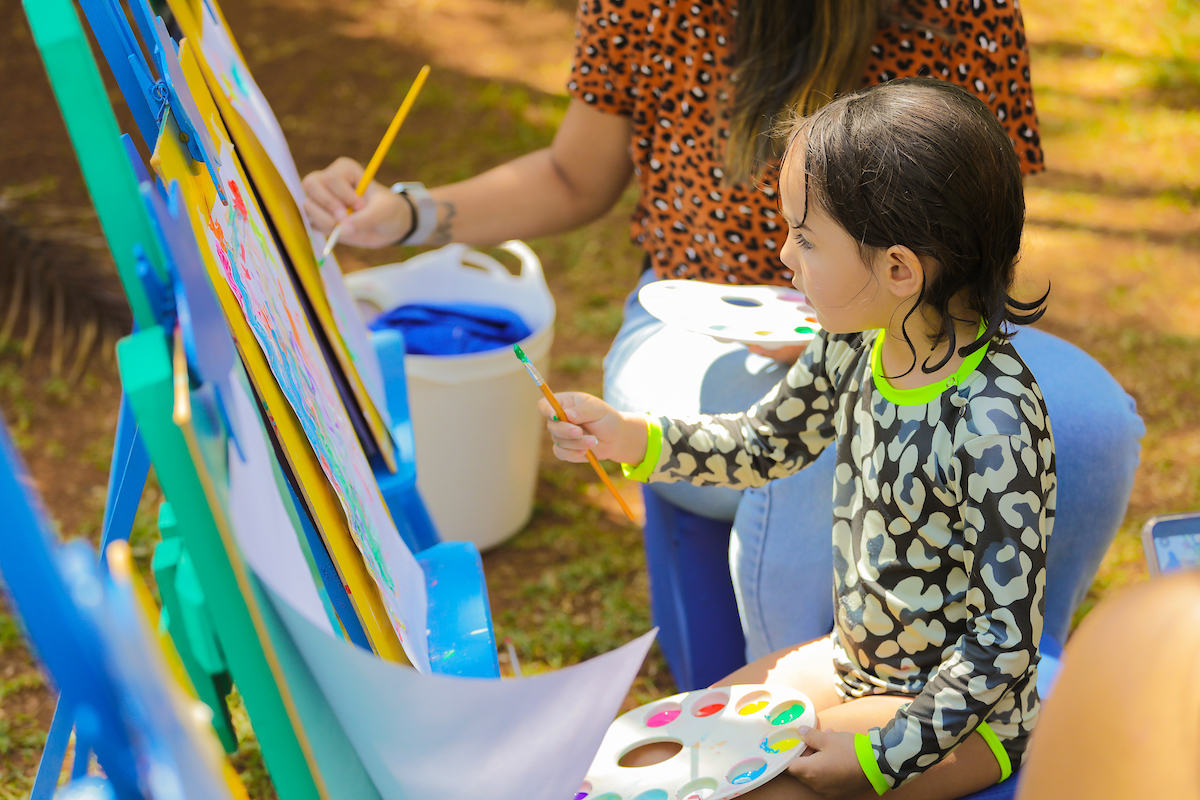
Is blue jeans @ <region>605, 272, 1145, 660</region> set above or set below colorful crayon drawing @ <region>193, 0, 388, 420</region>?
below

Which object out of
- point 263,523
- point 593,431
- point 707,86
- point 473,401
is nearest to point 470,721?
point 263,523

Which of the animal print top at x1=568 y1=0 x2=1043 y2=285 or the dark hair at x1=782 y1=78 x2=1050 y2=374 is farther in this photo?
the animal print top at x1=568 y1=0 x2=1043 y2=285

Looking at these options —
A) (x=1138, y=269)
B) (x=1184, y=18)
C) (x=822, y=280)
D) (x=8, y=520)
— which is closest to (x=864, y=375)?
(x=822, y=280)

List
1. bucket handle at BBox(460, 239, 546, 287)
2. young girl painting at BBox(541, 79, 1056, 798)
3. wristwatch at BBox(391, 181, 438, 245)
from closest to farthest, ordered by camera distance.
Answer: young girl painting at BBox(541, 79, 1056, 798) → wristwatch at BBox(391, 181, 438, 245) → bucket handle at BBox(460, 239, 546, 287)

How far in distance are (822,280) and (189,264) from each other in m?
0.54

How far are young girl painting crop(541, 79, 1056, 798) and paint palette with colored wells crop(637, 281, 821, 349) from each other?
0.11m

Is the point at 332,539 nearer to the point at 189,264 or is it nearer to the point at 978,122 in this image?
the point at 189,264

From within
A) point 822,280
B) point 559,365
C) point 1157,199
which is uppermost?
point 822,280

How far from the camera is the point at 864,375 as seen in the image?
1.03 m

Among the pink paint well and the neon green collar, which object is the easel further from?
the neon green collar

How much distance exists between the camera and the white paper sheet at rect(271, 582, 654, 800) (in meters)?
0.64

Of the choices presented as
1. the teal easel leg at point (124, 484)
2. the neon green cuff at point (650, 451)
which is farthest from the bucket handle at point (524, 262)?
the teal easel leg at point (124, 484)

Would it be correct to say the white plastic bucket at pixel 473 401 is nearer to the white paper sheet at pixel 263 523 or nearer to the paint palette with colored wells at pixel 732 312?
the paint palette with colored wells at pixel 732 312

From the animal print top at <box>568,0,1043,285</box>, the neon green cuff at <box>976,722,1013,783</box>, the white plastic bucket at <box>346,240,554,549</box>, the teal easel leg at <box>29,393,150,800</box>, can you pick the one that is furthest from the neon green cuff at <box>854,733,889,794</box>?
the white plastic bucket at <box>346,240,554,549</box>
